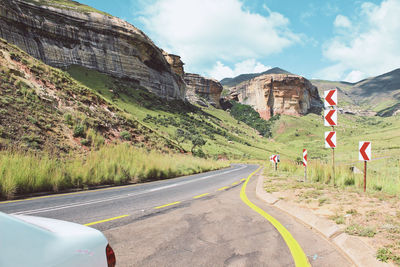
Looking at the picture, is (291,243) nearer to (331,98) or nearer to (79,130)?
(331,98)

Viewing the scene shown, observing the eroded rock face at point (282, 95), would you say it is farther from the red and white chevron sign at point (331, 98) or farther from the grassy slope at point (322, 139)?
the red and white chevron sign at point (331, 98)

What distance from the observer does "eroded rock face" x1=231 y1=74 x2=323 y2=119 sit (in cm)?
12812

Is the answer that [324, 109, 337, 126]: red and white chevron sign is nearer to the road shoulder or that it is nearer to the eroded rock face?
the road shoulder

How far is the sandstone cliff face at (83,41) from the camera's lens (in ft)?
165

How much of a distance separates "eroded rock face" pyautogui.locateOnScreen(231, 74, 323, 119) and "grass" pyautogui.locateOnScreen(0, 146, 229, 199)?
127 m

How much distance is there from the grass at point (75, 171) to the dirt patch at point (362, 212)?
756 centimetres

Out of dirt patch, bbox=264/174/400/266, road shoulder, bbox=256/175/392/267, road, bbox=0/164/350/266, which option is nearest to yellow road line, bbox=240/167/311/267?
road, bbox=0/164/350/266

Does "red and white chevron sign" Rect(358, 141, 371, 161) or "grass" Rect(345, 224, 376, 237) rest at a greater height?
"red and white chevron sign" Rect(358, 141, 371, 161)

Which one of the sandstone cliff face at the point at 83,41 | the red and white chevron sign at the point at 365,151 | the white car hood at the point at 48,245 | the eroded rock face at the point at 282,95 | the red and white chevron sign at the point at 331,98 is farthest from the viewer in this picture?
the eroded rock face at the point at 282,95

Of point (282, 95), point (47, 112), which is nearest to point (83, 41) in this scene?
point (47, 112)

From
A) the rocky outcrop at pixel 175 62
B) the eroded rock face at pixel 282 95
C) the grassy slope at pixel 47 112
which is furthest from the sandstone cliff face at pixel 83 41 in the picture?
the eroded rock face at pixel 282 95

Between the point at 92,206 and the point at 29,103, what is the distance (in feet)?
39.8

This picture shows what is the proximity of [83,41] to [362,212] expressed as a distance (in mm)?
72418

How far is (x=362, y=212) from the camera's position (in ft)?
15.2
